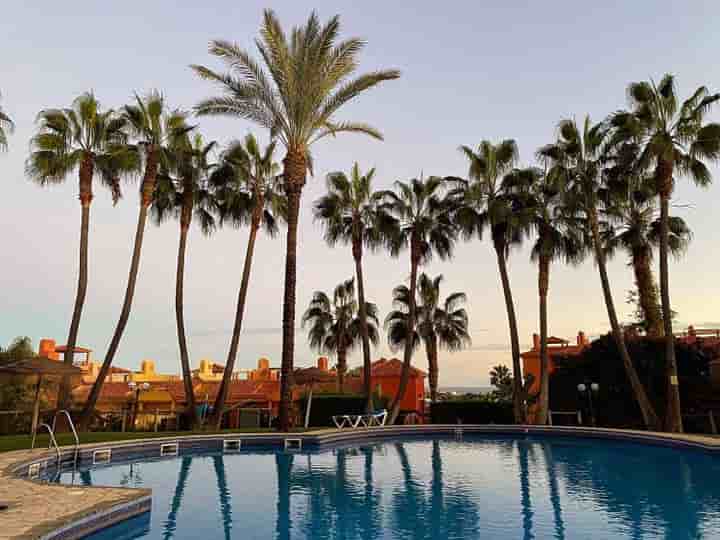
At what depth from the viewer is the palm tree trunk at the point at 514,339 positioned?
2381 cm

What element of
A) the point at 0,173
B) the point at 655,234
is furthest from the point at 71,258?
the point at 655,234

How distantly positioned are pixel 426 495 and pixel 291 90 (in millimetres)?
12869

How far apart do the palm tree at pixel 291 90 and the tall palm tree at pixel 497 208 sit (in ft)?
27.3

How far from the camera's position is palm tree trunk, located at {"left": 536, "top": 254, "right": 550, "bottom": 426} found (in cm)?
2358

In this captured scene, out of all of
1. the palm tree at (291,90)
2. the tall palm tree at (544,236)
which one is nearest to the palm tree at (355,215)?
the tall palm tree at (544,236)

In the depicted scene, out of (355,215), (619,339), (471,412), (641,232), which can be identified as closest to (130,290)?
(355,215)

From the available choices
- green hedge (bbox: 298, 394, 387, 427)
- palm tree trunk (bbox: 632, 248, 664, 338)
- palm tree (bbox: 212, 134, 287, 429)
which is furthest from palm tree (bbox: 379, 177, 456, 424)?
palm tree trunk (bbox: 632, 248, 664, 338)

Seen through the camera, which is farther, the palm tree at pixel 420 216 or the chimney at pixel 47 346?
the chimney at pixel 47 346

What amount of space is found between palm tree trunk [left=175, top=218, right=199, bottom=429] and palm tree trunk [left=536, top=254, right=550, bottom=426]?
558 inches

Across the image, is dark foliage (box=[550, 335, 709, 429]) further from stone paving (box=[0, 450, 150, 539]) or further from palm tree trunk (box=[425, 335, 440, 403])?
stone paving (box=[0, 450, 150, 539])

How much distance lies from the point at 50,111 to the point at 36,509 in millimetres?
16875

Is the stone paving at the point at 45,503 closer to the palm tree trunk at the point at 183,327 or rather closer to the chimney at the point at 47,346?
the palm tree trunk at the point at 183,327

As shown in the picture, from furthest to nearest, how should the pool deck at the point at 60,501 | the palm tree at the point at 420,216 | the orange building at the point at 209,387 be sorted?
the orange building at the point at 209,387
the palm tree at the point at 420,216
the pool deck at the point at 60,501

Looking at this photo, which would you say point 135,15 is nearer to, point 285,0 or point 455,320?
point 285,0
